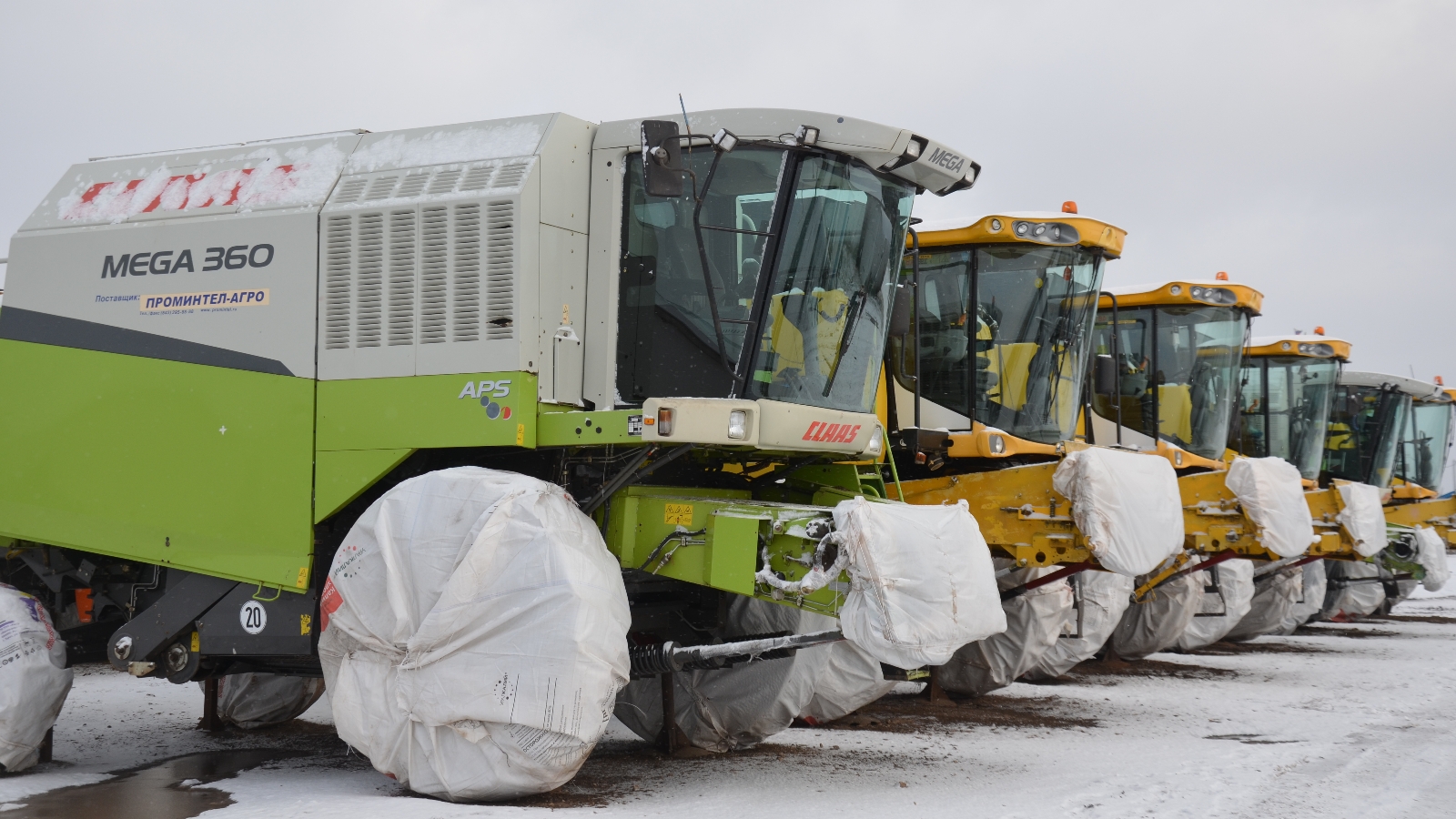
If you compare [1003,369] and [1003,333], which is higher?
[1003,333]

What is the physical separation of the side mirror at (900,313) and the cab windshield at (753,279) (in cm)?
33

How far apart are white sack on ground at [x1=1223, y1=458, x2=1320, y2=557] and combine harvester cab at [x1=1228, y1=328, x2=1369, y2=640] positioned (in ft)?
11.0

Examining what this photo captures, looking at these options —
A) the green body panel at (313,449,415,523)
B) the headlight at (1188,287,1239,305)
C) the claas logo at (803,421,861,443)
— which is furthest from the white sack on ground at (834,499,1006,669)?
the headlight at (1188,287,1239,305)

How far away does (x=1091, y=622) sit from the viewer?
10750 mm

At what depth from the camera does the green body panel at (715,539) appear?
609 centimetres

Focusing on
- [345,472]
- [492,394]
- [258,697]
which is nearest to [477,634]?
[492,394]

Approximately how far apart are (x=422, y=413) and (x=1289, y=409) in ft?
36.7

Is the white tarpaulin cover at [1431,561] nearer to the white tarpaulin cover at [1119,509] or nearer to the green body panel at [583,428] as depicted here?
the white tarpaulin cover at [1119,509]

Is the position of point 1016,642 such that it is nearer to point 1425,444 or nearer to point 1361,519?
point 1361,519

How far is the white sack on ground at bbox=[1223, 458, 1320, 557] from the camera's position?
10.7 meters

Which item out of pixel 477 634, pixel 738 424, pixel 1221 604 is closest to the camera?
pixel 477 634

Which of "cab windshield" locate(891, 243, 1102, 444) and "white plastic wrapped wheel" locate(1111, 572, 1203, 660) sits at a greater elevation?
"cab windshield" locate(891, 243, 1102, 444)

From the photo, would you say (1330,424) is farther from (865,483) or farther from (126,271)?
(126,271)

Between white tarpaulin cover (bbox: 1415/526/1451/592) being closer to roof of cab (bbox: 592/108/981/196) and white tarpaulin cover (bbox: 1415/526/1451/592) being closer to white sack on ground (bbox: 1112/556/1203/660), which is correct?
white sack on ground (bbox: 1112/556/1203/660)
